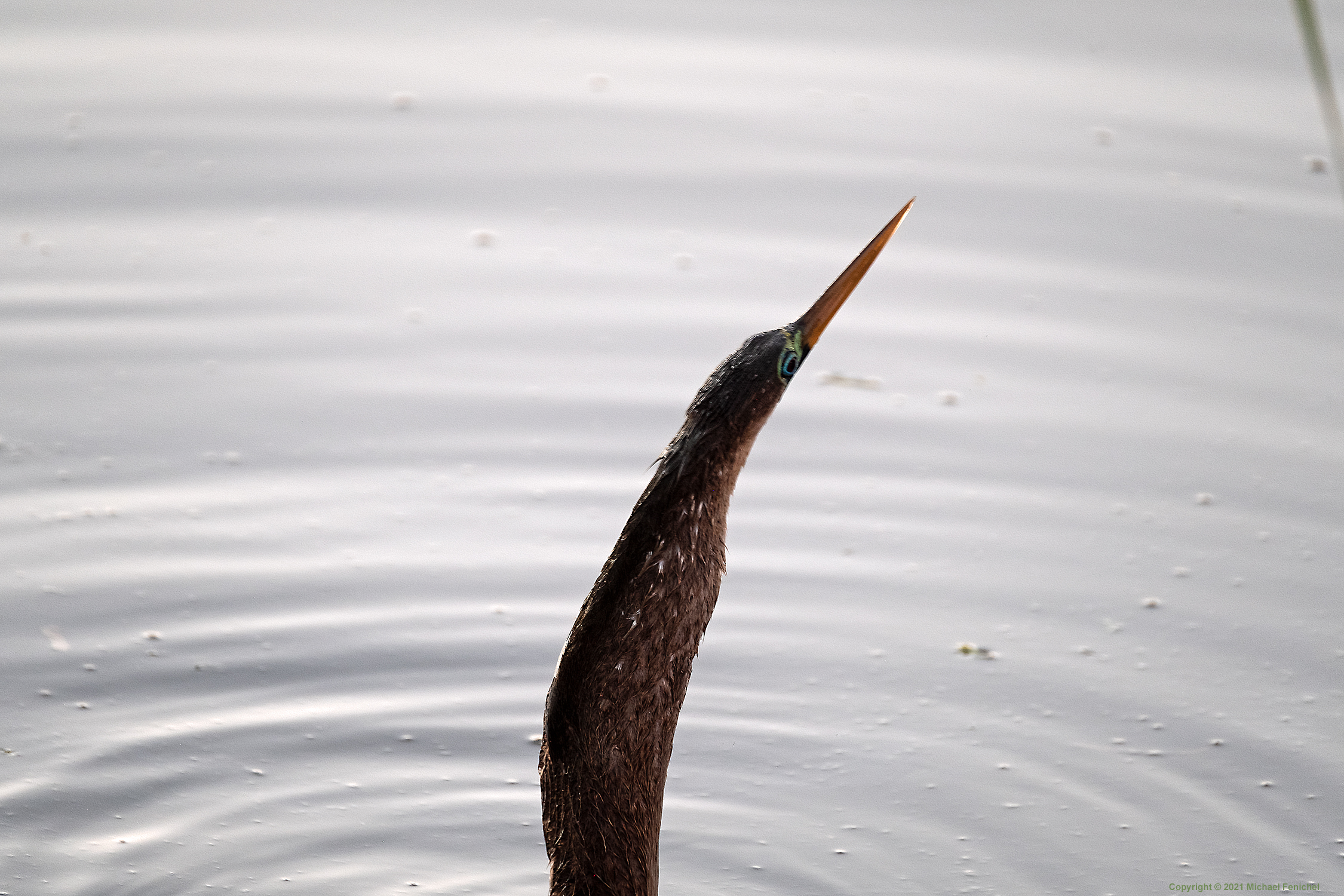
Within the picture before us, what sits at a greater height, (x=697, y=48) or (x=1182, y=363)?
(x=697, y=48)

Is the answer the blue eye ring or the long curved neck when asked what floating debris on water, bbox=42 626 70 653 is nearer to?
the long curved neck

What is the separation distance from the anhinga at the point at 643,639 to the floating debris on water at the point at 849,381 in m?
2.83

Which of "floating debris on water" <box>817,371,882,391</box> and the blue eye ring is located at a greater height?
the blue eye ring

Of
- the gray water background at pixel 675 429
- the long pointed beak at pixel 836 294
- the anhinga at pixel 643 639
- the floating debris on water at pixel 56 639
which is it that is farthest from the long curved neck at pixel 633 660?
the floating debris on water at pixel 56 639

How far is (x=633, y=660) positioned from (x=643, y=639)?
0.04m

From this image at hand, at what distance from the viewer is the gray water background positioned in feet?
14.5

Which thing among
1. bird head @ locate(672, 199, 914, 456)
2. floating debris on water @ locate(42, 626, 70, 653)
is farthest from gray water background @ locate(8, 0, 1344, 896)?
bird head @ locate(672, 199, 914, 456)

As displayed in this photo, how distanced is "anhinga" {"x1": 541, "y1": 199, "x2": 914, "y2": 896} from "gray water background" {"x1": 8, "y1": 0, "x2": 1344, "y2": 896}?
2.59ft

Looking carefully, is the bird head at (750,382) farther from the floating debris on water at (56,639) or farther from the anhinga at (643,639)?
the floating debris on water at (56,639)

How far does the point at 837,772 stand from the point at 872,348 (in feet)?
7.40

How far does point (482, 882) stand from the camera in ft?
13.3

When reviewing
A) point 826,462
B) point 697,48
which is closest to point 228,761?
point 826,462

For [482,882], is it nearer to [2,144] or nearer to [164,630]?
[164,630]

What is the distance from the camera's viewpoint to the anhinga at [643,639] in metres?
3.22
